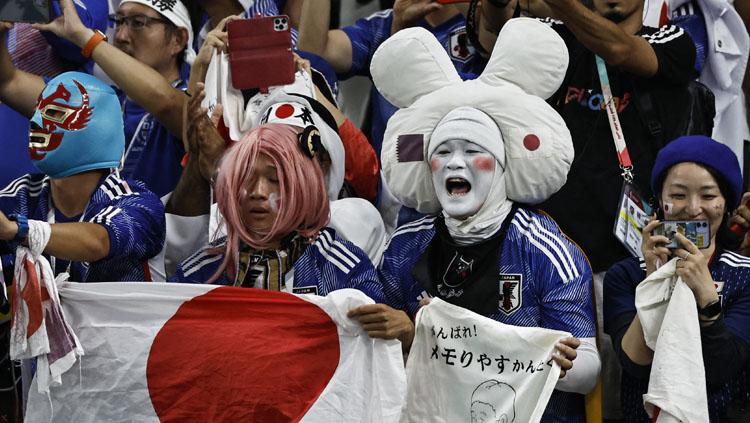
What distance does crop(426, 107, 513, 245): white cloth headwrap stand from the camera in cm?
488

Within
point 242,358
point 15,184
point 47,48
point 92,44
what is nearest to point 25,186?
point 15,184

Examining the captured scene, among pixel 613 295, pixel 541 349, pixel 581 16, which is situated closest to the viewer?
pixel 541 349

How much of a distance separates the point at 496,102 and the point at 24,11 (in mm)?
1811

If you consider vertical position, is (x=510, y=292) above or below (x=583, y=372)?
above

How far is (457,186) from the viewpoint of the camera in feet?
16.1

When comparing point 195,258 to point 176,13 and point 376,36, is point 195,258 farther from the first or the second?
point 376,36

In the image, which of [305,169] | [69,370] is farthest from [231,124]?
[69,370]

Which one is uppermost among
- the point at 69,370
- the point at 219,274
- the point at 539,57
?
the point at 539,57

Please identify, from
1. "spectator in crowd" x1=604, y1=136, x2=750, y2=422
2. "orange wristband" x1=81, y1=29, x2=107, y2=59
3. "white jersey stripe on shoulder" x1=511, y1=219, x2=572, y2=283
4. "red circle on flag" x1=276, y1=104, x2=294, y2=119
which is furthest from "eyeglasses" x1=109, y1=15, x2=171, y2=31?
"spectator in crowd" x1=604, y1=136, x2=750, y2=422

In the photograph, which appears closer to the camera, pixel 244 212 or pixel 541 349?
pixel 541 349

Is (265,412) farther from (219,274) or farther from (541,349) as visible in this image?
(541,349)

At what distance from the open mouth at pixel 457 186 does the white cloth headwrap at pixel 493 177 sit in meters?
0.08

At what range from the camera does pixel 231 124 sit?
564 centimetres

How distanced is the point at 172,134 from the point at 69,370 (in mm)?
1449
